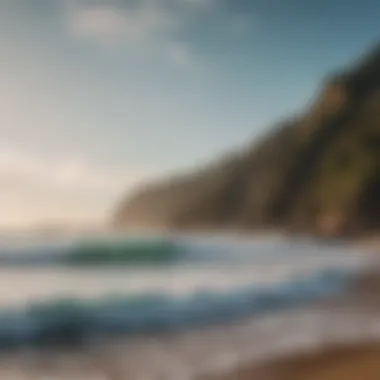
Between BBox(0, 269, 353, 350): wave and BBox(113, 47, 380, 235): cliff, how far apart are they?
157 mm

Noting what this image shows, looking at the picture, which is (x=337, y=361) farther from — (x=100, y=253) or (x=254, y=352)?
(x=100, y=253)

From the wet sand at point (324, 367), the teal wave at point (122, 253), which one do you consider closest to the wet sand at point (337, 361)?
the wet sand at point (324, 367)

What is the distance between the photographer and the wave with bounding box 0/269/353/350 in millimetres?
1271

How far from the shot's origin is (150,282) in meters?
1.41

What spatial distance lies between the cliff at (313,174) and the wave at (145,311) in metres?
0.16

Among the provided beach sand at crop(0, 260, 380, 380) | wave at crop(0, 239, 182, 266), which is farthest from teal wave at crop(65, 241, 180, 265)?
beach sand at crop(0, 260, 380, 380)

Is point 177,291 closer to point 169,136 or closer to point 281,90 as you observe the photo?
point 169,136

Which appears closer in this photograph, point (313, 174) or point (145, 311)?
point (145, 311)

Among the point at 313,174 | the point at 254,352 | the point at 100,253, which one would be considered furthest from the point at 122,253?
the point at 313,174

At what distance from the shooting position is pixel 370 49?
157 centimetres

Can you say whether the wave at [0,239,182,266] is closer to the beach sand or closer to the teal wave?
the teal wave

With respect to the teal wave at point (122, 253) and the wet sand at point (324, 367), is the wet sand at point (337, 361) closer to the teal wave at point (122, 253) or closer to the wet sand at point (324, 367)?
the wet sand at point (324, 367)

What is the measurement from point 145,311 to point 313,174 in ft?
1.77

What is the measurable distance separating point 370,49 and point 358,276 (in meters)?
0.58
